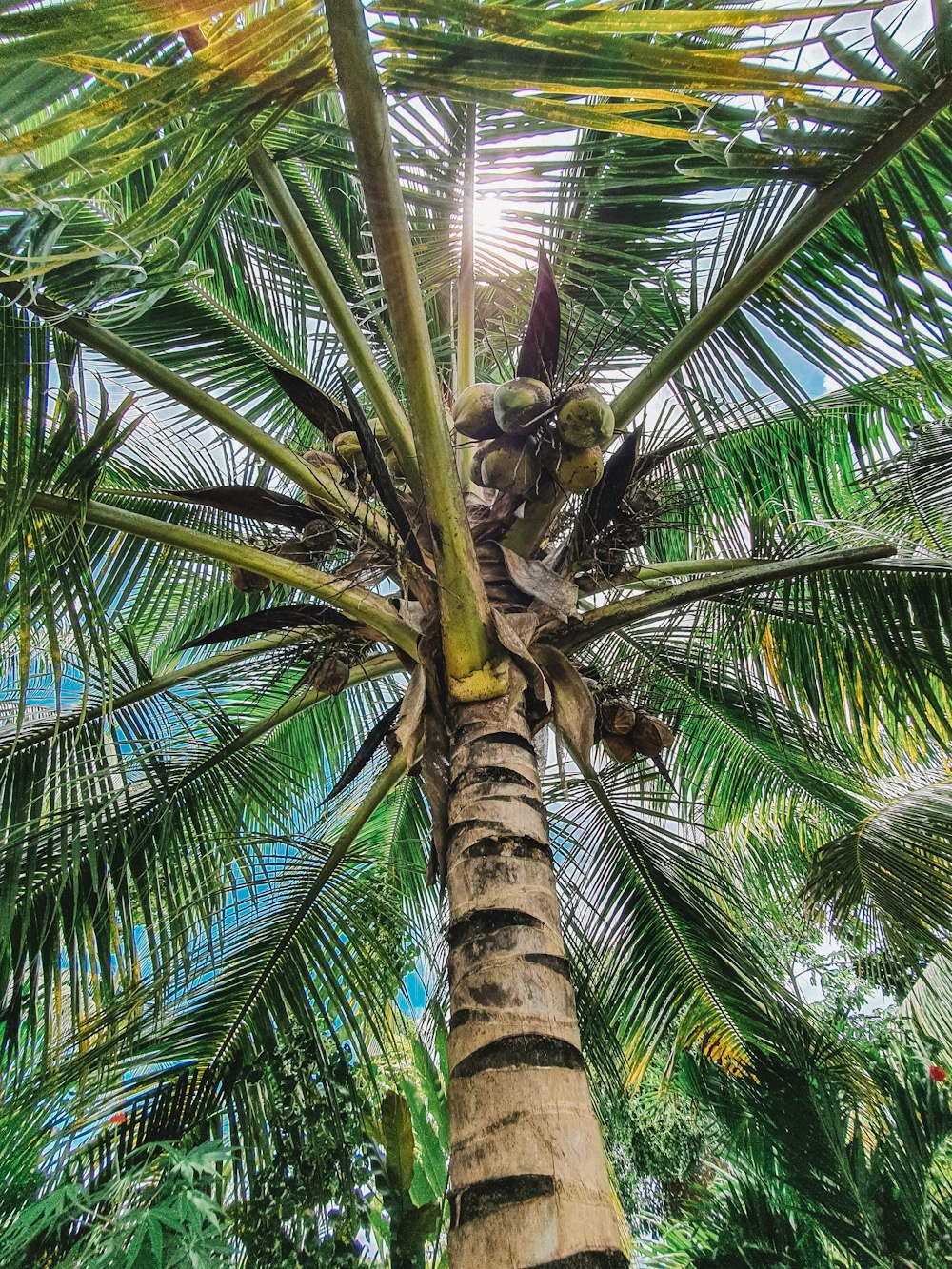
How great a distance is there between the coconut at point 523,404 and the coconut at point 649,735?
95cm

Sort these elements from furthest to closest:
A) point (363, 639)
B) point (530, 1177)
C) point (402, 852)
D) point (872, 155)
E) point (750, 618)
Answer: point (402, 852), point (750, 618), point (363, 639), point (872, 155), point (530, 1177)

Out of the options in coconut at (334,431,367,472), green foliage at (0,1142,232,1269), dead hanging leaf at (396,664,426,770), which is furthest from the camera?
coconut at (334,431,367,472)

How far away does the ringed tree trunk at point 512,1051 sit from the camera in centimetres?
108

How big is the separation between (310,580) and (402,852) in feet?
8.10

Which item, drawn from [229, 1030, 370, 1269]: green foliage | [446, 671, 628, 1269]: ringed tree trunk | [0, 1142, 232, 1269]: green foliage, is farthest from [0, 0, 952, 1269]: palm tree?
[0, 1142, 232, 1269]: green foliage

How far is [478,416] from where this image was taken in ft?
7.06

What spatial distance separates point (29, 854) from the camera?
6.79 feet

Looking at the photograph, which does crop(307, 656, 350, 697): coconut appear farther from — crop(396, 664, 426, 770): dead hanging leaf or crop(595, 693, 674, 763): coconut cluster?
crop(595, 693, 674, 763): coconut cluster

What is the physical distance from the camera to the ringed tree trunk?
1081mm

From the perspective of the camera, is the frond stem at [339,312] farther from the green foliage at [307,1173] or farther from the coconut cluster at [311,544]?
the green foliage at [307,1173]

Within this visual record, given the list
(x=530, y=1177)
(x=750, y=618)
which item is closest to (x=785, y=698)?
(x=750, y=618)

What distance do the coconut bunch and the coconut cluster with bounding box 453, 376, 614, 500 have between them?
2.24 feet

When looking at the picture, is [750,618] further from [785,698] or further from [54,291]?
[54,291]

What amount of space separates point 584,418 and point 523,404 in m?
0.16
